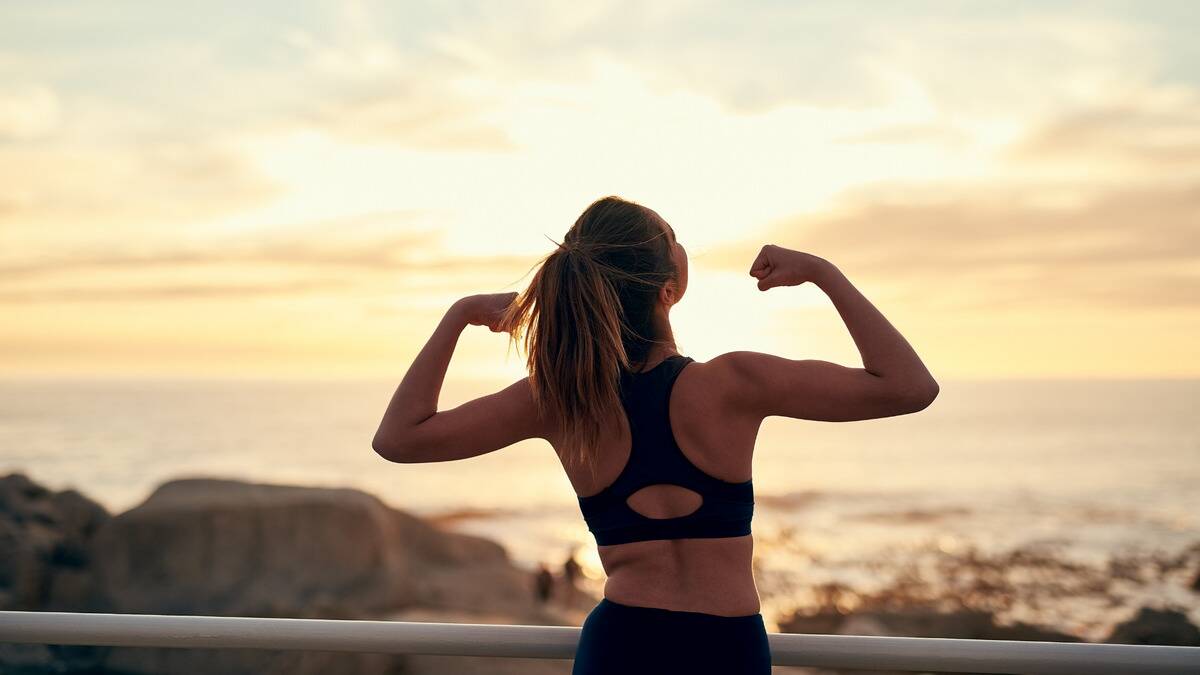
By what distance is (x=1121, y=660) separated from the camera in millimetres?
1824

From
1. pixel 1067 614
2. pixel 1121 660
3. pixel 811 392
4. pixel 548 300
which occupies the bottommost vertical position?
pixel 1067 614

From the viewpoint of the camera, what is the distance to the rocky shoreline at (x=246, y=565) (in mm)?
9648

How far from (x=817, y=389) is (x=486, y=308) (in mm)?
731

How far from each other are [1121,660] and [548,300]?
4.31 feet

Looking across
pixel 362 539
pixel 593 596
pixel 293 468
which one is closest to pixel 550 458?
pixel 293 468

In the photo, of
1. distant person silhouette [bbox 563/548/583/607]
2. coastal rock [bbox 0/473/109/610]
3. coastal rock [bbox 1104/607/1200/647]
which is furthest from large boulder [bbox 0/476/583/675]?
coastal rock [bbox 1104/607/1200/647]

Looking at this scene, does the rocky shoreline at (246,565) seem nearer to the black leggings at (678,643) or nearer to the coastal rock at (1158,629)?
the coastal rock at (1158,629)

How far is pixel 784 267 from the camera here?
1817 millimetres

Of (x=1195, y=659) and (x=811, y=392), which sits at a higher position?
(x=811, y=392)

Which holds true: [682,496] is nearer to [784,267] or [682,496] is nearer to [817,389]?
[817,389]

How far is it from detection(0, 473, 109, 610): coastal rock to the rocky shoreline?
13mm

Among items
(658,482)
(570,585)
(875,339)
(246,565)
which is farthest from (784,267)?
(570,585)

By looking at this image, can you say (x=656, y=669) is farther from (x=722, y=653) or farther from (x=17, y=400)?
(x=17, y=400)

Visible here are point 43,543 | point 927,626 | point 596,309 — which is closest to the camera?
point 596,309
